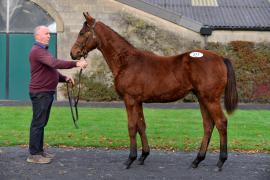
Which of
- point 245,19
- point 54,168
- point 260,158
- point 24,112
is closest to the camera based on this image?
point 54,168

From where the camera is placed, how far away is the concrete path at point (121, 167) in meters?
7.64

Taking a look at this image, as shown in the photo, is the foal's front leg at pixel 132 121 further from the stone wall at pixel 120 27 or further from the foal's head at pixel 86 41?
the stone wall at pixel 120 27

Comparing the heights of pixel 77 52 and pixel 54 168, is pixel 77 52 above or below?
above

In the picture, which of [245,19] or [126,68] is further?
[245,19]

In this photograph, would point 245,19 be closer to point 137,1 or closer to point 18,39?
point 137,1

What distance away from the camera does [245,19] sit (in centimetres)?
2362

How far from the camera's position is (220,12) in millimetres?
25188

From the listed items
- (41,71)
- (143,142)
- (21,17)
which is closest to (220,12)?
(21,17)

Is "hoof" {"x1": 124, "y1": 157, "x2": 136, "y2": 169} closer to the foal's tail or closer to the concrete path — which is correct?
the concrete path

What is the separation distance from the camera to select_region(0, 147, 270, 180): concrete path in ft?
25.1

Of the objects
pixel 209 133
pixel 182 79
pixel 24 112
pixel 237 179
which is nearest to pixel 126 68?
pixel 182 79

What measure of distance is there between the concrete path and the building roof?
1282cm

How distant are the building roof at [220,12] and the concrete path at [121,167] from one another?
1282 cm

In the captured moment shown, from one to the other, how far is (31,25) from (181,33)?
6.18 m
